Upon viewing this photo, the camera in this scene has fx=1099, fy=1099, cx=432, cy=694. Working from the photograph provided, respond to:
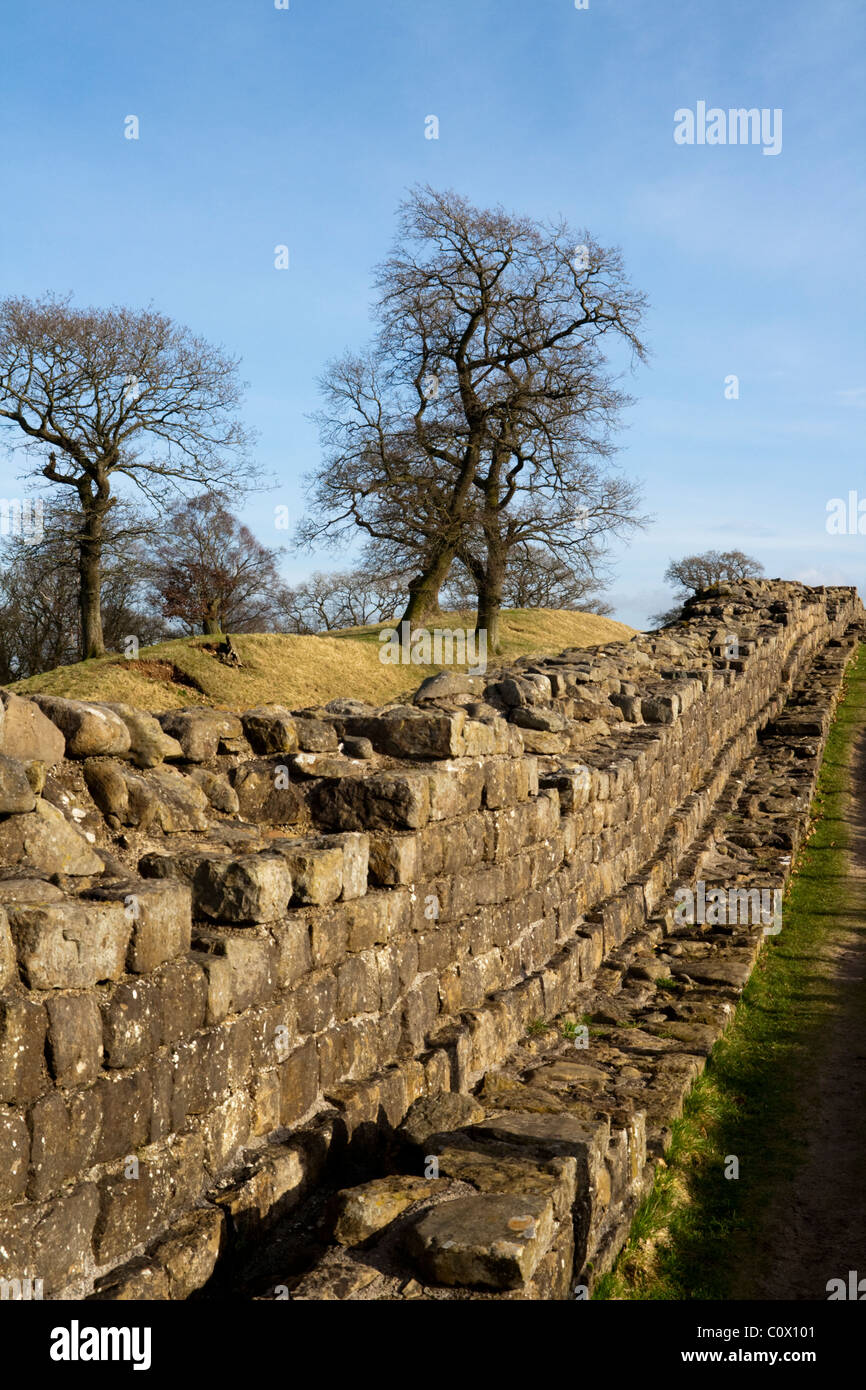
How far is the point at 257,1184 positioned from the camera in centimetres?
403

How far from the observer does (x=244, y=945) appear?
4148 mm

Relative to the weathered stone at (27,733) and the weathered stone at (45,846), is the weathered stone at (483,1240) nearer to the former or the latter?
the weathered stone at (45,846)

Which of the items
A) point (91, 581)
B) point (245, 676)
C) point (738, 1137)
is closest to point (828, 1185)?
point (738, 1137)

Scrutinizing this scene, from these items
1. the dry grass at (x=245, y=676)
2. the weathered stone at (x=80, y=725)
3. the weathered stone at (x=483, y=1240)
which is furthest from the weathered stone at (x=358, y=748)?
the dry grass at (x=245, y=676)

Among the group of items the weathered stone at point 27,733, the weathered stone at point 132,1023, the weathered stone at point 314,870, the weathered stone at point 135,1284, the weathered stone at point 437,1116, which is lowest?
the weathered stone at point 437,1116

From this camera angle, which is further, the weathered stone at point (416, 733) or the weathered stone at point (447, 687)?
the weathered stone at point (447, 687)

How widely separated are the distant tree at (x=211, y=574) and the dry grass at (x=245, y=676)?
6.25 meters

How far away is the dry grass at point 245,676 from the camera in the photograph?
69.1 ft

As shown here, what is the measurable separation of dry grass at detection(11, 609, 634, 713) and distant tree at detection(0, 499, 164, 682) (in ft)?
15.5

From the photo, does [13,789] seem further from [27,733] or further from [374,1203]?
[374,1203]

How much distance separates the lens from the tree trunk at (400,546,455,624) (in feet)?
89.6
